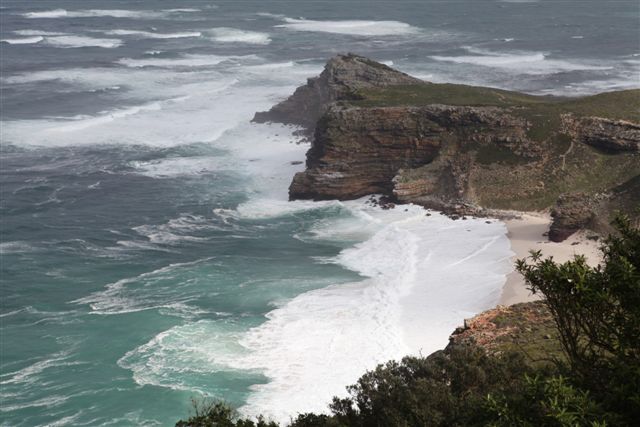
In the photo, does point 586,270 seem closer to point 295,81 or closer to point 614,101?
point 614,101

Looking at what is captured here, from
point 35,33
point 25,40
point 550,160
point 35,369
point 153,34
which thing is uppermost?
point 35,33

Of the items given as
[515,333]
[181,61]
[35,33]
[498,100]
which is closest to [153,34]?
[35,33]

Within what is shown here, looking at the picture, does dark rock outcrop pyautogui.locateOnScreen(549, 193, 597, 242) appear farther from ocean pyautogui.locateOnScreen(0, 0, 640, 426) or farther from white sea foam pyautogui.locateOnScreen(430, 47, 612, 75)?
white sea foam pyautogui.locateOnScreen(430, 47, 612, 75)

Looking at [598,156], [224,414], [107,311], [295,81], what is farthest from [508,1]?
[224,414]

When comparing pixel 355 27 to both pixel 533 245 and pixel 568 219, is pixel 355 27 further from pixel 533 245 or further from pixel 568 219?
pixel 533 245

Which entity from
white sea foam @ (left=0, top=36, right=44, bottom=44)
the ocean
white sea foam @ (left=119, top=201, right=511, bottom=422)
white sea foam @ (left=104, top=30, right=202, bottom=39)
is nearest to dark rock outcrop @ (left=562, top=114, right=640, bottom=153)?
the ocean

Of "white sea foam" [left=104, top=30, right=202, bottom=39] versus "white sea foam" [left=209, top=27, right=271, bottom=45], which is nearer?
"white sea foam" [left=209, top=27, right=271, bottom=45]

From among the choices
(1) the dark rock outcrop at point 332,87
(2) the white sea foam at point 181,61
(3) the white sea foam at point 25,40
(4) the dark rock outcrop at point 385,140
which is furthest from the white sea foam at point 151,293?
(3) the white sea foam at point 25,40
